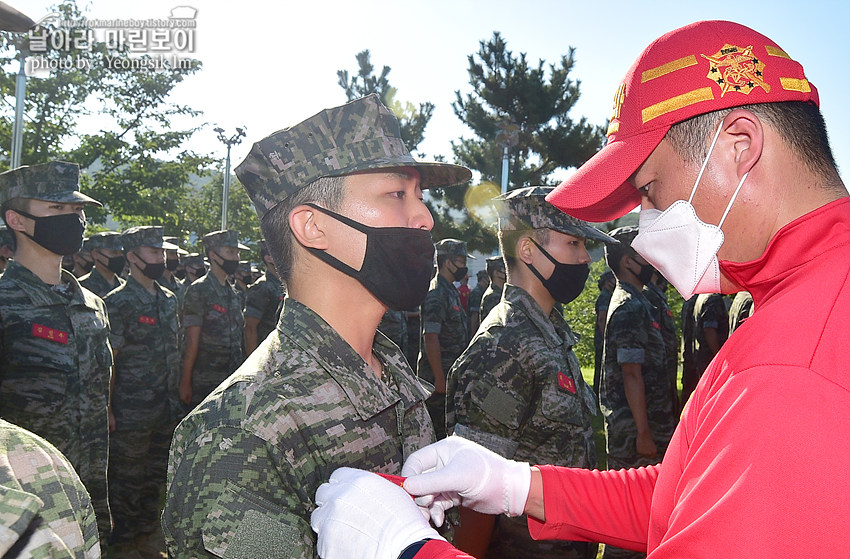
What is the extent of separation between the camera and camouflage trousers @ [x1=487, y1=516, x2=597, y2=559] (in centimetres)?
335

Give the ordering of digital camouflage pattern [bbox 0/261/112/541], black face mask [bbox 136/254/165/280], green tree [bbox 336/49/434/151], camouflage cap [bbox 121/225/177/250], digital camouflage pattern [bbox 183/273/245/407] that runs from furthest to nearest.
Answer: green tree [bbox 336/49/434/151] < digital camouflage pattern [bbox 183/273/245/407] < camouflage cap [bbox 121/225/177/250] < black face mask [bbox 136/254/165/280] < digital camouflage pattern [bbox 0/261/112/541]

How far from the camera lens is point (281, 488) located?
61.0 inches

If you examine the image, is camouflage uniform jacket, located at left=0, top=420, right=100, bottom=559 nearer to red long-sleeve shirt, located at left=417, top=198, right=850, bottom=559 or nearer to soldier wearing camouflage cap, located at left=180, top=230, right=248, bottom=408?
red long-sleeve shirt, located at left=417, top=198, right=850, bottom=559

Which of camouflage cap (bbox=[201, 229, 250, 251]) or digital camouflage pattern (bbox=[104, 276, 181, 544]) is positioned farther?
camouflage cap (bbox=[201, 229, 250, 251])

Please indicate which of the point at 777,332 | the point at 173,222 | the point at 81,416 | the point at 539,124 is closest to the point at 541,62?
A: the point at 539,124

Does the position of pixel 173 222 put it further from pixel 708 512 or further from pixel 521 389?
pixel 708 512

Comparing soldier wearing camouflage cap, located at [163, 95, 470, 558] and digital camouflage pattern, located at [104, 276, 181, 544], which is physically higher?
soldier wearing camouflage cap, located at [163, 95, 470, 558]

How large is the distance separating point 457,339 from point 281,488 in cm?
740

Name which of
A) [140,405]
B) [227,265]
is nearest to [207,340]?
[227,265]

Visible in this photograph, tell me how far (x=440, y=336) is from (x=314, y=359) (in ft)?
23.3

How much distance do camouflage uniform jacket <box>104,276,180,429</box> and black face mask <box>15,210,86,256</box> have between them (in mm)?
1627

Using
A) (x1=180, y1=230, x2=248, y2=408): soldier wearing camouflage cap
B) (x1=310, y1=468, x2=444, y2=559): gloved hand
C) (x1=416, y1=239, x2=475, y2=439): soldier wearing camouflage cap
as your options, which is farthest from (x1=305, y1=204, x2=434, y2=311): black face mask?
(x1=180, y1=230, x2=248, y2=408): soldier wearing camouflage cap

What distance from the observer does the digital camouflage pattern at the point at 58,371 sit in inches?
161

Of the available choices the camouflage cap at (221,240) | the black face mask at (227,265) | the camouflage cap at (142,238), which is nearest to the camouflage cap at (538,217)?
the camouflage cap at (142,238)
